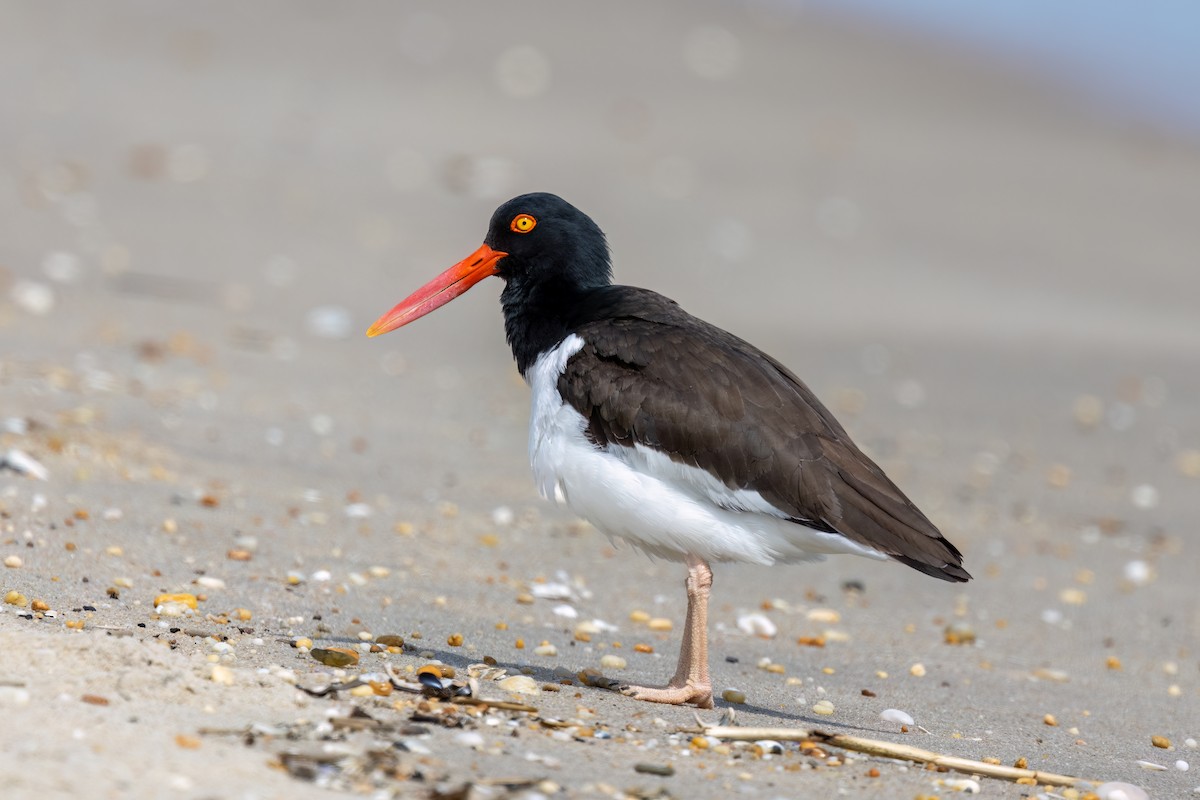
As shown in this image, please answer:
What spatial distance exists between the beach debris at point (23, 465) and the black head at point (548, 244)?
89.6 inches

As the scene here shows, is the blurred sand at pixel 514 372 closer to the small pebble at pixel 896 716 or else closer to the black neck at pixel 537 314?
the small pebble at pixel 896 716

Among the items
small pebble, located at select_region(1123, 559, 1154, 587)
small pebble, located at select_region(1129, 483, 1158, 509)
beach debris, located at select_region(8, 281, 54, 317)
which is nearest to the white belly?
small pebble, located at select_region(1123, 559, 1154, 587)

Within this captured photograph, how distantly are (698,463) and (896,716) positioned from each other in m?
1.16

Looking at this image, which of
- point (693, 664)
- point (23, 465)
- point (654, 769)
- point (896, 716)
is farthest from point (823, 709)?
point (23, 465)

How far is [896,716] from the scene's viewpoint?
16.6 feet

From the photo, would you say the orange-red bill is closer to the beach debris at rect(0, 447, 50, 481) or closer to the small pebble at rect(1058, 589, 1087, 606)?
the beach debris at rect(0, 447, 50, 481)

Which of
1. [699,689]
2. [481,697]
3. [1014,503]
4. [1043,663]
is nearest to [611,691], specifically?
[699,689]

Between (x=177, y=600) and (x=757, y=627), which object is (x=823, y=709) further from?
(x=177, y=600)

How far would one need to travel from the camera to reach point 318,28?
16.3 meters

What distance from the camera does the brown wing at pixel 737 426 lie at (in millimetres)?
4680

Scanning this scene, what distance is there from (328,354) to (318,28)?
7524mm

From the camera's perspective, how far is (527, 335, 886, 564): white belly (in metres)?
4.77

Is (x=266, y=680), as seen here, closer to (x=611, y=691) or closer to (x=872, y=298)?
(x=611, y=691)

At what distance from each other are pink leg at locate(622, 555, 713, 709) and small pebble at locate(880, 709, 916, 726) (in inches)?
26.7
